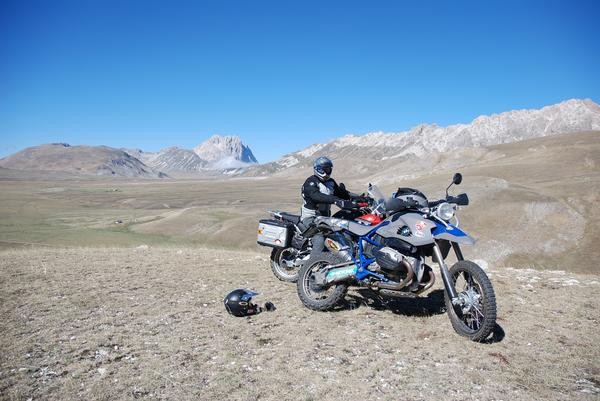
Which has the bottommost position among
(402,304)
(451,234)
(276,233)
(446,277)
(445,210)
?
(402,304)

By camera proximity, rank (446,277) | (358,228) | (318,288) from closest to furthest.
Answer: (446,277), (358,228), (318,288)

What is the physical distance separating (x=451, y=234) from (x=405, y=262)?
2.93 ft

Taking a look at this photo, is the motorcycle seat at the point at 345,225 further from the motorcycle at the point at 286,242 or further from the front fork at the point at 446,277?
the front fork at the point at 446,277

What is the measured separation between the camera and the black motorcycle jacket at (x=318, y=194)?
9641 mm

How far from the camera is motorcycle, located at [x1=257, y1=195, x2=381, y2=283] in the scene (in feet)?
34.1

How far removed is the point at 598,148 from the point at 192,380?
375ft

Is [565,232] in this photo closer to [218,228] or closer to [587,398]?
[218,228]

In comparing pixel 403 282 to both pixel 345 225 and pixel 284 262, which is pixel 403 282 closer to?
pixel 345 225

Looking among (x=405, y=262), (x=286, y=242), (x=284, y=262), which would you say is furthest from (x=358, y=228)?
(x=284, y=262)

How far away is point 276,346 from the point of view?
6.60 m

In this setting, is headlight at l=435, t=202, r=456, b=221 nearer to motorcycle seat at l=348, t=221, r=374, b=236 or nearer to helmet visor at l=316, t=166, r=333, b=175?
motorcycle seat at l=348, t=221, r=374, b=236

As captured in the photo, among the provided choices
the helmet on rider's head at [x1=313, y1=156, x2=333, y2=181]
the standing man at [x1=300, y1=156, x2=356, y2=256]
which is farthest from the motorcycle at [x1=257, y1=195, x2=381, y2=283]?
the helmet on rider's head at [x1=313, y1=156, x2=333, y2=181]

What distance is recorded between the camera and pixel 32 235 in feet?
208

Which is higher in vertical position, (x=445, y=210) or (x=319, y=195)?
(x=319, y=195)
